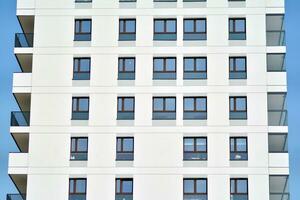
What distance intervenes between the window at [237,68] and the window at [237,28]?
54.2 inches

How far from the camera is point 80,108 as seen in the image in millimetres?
59125

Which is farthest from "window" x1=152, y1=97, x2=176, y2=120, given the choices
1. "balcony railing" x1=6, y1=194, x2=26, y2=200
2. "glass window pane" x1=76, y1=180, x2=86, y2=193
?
"balcony railing" x1=6, y1=194, x2=26, y2=200

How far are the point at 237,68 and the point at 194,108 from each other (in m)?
3.63

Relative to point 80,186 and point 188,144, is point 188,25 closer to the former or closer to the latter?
point 188,144

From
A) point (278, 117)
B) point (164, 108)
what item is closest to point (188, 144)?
point (164, 108)

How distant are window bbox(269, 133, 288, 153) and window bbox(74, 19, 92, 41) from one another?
42.0 ft

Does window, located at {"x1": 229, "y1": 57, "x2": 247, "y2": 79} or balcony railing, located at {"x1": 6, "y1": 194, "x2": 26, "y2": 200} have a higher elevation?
window, located at {"x1": 229, "y1": 57, "x2": 247, "y2": 79}

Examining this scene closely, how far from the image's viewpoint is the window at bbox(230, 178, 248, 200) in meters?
57.1

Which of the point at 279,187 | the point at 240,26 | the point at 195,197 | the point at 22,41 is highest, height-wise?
the point at 240,26

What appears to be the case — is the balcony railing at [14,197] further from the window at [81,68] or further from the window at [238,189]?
the window at [238,189]

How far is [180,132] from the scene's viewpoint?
58156 millimetres

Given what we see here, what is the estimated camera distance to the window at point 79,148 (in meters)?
58.2

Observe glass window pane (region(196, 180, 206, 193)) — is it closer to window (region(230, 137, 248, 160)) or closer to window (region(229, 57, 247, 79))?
window (region(230, 137, 248, 160))

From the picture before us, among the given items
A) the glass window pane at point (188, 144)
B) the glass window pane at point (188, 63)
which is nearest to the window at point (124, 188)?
the glass window pane at point (188, 144)
